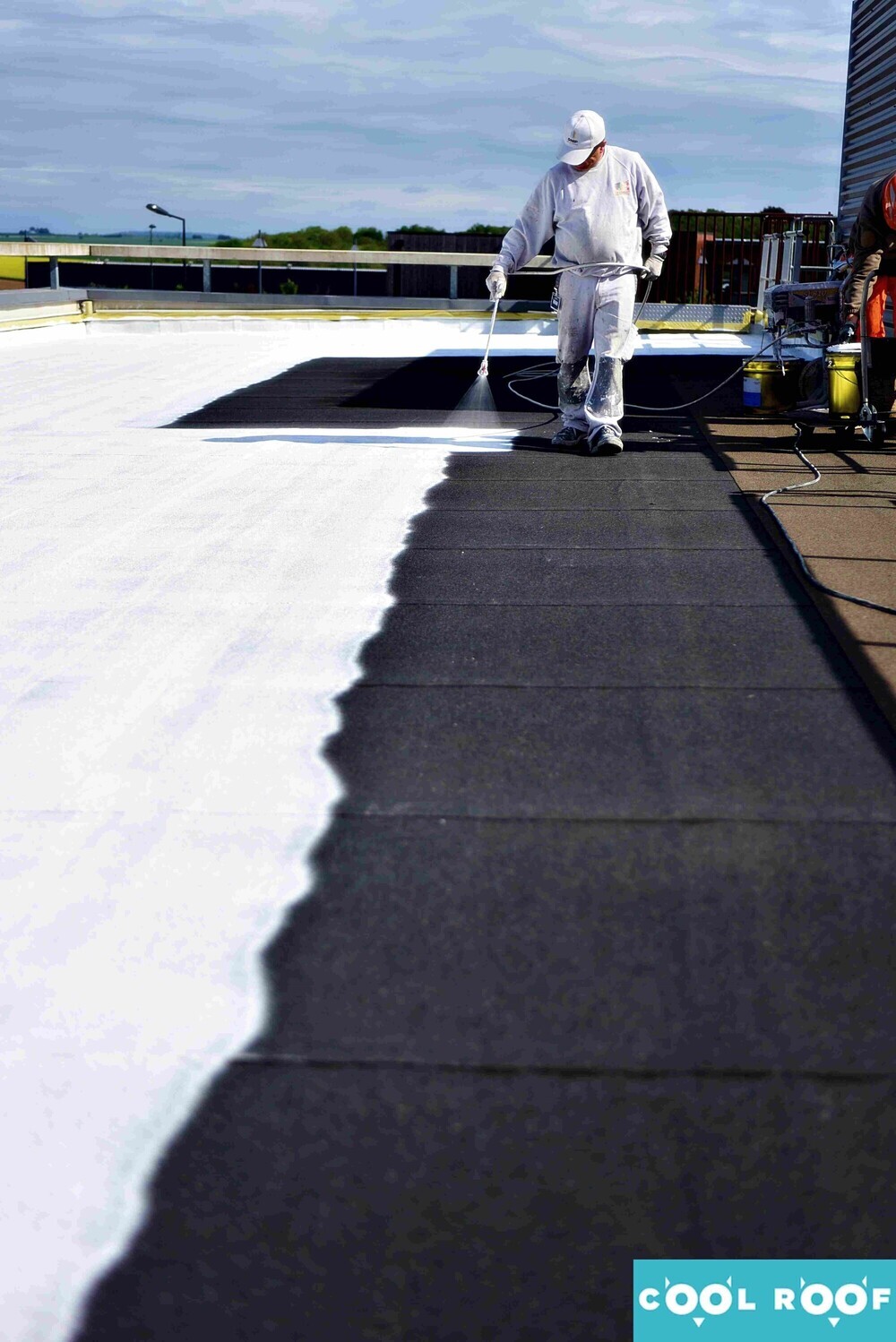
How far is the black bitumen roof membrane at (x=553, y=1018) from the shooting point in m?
1.56

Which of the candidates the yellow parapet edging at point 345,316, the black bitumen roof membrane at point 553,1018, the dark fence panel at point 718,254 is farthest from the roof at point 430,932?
the dark fence panel at point 718,254

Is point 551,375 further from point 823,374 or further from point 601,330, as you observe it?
point 823,374

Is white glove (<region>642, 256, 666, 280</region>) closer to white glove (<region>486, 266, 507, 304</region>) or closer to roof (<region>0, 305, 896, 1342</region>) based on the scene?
white glove (<region>486, 266, 507, 304</region>)

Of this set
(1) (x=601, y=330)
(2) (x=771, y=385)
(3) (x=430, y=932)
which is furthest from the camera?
(2) (x=771, y=385)

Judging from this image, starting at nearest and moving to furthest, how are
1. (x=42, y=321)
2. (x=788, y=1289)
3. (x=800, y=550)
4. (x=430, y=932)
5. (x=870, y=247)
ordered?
(x=788, y=1289), (x=430, y=932), (x=800, y=550), (x=870, y=247), (x=42, y=321)

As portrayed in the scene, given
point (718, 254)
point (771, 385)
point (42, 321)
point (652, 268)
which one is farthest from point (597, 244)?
point (718, 254)

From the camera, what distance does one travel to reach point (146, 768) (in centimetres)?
290

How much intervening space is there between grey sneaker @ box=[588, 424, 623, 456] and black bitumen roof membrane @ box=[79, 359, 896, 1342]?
3395mm

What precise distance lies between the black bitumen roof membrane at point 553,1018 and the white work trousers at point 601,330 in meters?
3.57

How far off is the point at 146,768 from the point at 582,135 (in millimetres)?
Answer: 4974

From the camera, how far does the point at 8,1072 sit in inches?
73.7

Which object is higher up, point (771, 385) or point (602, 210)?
point (602, 210)

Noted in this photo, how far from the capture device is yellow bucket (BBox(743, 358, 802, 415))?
7863 mm

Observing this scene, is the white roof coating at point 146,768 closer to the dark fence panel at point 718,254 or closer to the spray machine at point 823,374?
the spray machine at point 823,374
